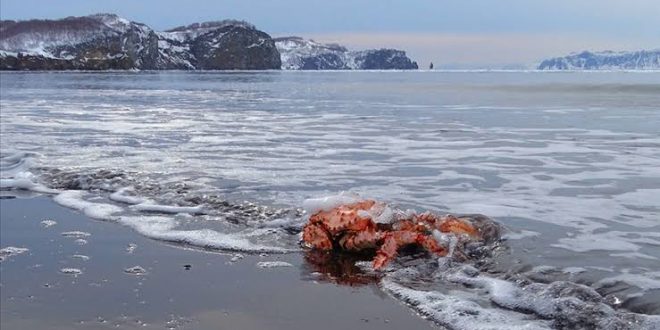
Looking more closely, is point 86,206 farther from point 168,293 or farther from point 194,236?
point 168,293

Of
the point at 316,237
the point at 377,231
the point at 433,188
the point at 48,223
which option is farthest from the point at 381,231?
the point at 48,223

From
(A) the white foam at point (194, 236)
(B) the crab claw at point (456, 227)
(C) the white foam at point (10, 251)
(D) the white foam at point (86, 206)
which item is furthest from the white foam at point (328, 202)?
(C) the white foam at point (10, 251)

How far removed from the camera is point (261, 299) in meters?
5.64

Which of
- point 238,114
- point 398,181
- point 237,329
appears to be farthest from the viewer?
point 238,114

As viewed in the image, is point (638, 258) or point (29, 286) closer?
point (29, 286)

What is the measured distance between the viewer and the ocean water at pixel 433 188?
5809 mm

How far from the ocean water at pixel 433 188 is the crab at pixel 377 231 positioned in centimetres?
22

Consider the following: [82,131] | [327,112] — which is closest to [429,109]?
[327,112]

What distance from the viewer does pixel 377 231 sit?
7270mm

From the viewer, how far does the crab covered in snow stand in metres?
7.04

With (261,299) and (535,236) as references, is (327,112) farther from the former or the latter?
(261,299)

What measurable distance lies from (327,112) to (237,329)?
22295 millimetres

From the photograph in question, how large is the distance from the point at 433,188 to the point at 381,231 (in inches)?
124

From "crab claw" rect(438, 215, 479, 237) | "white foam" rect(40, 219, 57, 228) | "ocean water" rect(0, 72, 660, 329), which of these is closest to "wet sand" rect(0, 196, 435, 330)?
"ocean water" rect(0, 72, 660, 329)
